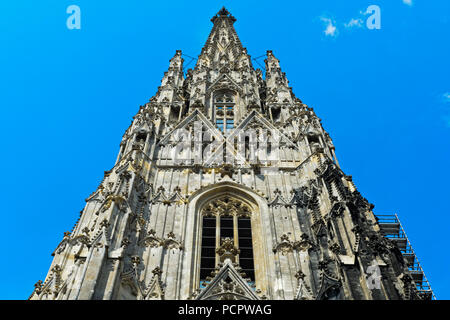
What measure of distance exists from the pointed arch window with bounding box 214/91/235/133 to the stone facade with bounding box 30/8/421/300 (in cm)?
53

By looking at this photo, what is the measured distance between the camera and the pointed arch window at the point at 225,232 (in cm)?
1559

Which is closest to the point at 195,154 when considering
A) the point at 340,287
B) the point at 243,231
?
the point at 243,231

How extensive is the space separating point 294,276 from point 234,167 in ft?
23.1

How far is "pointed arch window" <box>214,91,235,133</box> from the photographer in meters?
26.1

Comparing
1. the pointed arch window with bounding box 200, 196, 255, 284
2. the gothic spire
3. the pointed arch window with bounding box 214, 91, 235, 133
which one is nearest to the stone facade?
the pointed arch window with bounding box 200, 196, 255, 284

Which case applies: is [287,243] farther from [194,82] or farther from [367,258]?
[194,82]

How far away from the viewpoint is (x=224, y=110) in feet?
90.3

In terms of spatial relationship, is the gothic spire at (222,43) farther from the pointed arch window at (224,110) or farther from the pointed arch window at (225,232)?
the pointed arch window at (225,232)

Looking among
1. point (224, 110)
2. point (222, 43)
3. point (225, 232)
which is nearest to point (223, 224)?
point (225, 232)

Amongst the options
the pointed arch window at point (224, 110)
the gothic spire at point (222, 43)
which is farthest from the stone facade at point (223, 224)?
the gothic spire at point (222, 43)

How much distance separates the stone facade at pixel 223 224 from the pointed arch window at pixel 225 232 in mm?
58

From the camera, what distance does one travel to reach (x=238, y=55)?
37.6 m

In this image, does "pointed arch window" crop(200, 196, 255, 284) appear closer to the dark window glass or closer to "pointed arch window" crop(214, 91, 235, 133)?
the dark window glass

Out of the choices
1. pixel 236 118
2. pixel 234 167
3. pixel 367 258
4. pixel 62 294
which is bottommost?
pixel 62 294
